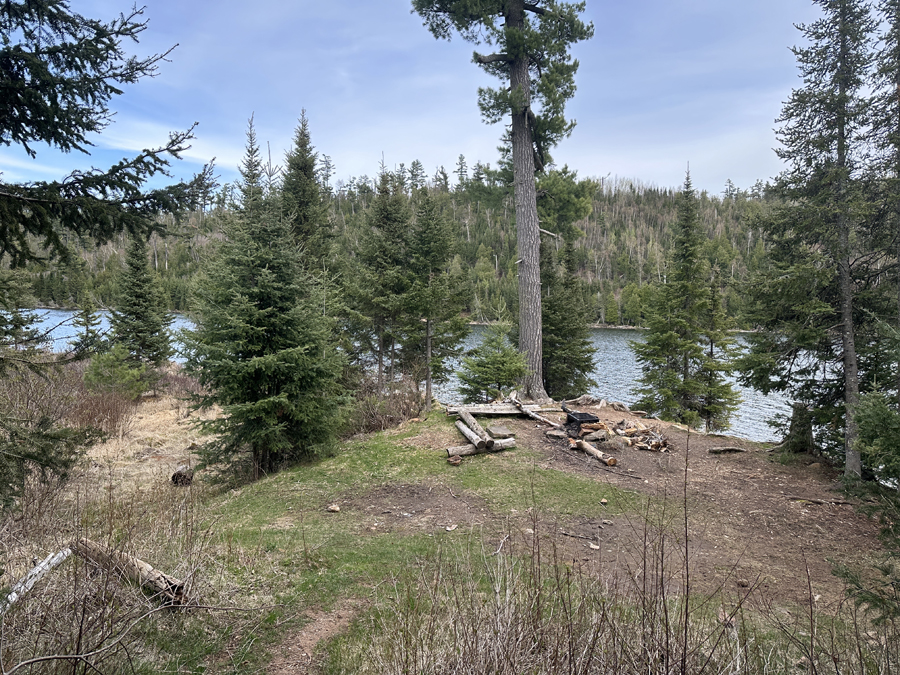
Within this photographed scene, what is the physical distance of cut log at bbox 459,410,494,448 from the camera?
8.08 metres

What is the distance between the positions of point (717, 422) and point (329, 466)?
15042 mm

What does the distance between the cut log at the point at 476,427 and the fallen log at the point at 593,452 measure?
154 centimetres

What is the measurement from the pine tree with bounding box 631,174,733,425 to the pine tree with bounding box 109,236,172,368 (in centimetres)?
1939

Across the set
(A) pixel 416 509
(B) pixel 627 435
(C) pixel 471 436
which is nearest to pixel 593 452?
(B) pixel 627 435

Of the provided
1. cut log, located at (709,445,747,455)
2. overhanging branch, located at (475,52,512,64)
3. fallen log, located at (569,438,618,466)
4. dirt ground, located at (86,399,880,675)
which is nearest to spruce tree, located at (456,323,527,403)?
dirt ground, located at (86,399,880,675)

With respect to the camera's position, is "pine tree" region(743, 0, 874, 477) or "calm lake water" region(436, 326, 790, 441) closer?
"pine tree" region(743, 0, 874, 477)

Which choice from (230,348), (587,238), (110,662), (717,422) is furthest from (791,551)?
(587,238)

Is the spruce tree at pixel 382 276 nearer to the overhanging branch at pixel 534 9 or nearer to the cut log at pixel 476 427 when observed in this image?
the cut log at pixel 476 427

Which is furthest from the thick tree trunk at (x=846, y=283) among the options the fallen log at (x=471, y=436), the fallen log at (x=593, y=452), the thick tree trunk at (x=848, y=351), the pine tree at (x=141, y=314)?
the pine tree at (x=141, y=314)

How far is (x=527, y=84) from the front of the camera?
1156cm

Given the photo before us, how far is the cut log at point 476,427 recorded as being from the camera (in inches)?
318

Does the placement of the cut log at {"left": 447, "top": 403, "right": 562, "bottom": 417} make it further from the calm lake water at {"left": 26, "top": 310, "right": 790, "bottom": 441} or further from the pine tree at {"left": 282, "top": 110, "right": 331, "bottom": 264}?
the pine tree at {"left": 282, "top": 110, "right": 331, "bottom": 264}

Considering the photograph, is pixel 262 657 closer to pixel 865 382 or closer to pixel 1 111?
pixel 1 111

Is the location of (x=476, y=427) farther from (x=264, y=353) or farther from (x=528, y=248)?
(x=528, y=248)
